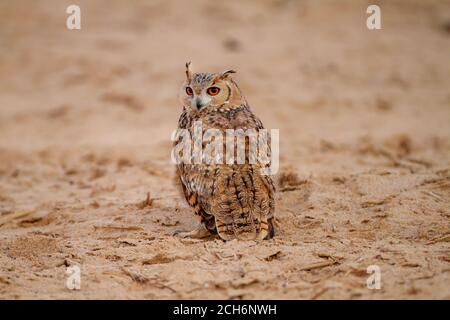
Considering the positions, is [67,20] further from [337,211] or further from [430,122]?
[337,211]

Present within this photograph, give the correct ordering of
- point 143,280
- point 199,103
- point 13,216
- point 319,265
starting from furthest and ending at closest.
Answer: point 13,216 → point 199,103 → point 319,265 → point 143,280

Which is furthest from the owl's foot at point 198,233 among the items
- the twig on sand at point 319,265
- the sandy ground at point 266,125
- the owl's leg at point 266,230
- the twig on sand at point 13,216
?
the twig on sand at point 13,216

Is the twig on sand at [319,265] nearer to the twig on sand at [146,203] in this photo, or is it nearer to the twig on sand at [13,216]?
the twig on sand at [146,203]

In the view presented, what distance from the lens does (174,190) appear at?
6.97 metres

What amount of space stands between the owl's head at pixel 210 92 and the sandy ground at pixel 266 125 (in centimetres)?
118

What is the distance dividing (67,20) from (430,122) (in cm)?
911

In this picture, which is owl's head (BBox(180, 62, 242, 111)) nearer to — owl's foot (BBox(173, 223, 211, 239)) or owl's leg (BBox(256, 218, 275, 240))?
owl's foot (BBox(173, 223, 211, 239))

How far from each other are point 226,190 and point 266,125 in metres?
5.75

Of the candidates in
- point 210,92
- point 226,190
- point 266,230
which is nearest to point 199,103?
point 210,92

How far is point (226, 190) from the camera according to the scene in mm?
4988

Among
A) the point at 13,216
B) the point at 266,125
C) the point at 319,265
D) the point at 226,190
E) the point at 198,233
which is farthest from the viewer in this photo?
the point at 266,125

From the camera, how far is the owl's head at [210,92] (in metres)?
5.50

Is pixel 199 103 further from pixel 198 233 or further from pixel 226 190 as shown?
pixel 198 233
